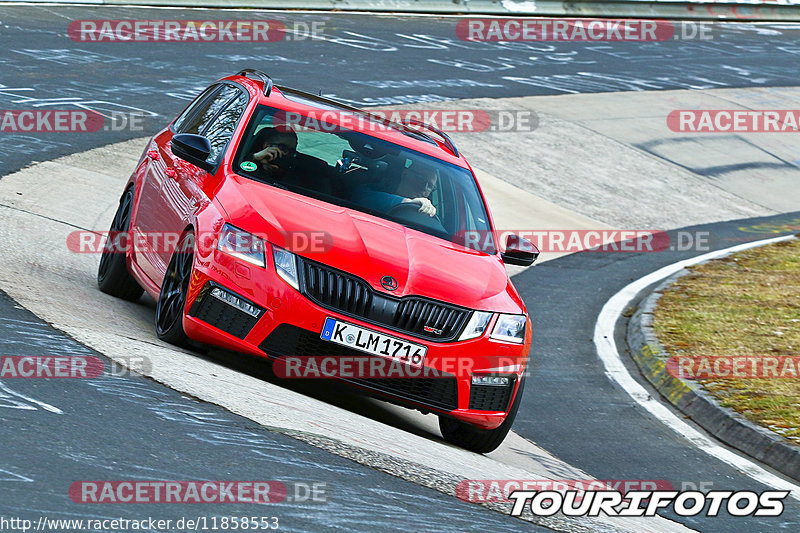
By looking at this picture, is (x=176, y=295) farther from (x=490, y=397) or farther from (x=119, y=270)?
(x=490, y=397)

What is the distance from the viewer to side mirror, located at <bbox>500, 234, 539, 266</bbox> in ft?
26.3

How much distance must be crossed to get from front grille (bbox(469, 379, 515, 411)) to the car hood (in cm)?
46

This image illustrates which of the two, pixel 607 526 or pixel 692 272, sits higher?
pixel 607 526

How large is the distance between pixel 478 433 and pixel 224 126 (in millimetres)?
2771

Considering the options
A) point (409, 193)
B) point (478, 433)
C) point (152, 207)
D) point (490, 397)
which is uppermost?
point (409, 193)

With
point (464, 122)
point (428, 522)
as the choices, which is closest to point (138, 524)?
point (428, 522)

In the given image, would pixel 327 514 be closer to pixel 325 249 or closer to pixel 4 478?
pixel 4 478

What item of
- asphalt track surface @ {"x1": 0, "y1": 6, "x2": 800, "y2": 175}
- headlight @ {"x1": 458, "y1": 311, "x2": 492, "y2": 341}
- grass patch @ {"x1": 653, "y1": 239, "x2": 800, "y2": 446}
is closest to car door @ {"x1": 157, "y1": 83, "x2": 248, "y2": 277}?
headlight @ {"x1": 458, "y1": 311, "x2": 492, "y2": 341}

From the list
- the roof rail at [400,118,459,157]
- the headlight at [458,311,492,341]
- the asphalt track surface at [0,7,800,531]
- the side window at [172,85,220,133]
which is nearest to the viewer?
the asphalt track surface at [0,7,800,531]

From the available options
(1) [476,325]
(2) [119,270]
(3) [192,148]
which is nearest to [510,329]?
(1) [476,325]

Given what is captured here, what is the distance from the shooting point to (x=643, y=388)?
9945 mm

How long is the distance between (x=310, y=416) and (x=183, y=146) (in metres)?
2.27

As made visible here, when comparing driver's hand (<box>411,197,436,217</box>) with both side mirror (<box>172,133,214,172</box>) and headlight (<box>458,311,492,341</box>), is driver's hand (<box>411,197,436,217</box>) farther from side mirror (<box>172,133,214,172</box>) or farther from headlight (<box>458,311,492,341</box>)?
side mirror (<box>172,133,214,172</box>)

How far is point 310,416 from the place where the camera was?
620 cm
